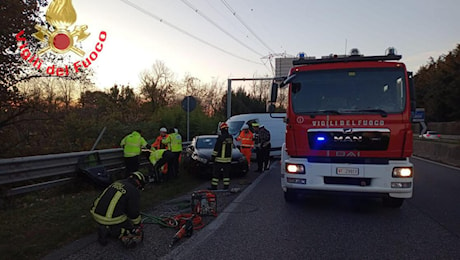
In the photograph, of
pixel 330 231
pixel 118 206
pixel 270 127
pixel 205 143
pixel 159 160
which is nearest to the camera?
pixel 118 206

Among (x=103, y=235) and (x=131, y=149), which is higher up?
(x=131, y=149)

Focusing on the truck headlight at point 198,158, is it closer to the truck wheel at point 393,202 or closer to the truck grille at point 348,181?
the truck grille at point 348,181

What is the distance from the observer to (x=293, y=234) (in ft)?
16.6

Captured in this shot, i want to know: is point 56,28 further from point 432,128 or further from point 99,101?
point 432,128

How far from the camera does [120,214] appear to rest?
4.50 metres

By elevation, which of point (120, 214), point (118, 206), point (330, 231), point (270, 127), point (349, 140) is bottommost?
point (330, 231)

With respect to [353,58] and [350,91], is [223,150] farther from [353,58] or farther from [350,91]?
[353,58]

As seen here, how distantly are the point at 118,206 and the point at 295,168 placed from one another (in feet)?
10.7

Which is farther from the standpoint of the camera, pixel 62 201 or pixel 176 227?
pixel 62 201

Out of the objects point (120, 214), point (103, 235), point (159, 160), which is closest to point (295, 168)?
point (120, 214)

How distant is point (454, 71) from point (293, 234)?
173ft

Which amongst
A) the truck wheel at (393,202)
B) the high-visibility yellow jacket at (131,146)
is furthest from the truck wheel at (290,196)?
the high-visibility yellow jacket at (131,146)

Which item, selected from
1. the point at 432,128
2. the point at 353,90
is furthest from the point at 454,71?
the point at 353,90

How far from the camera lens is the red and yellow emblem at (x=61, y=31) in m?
11.6
